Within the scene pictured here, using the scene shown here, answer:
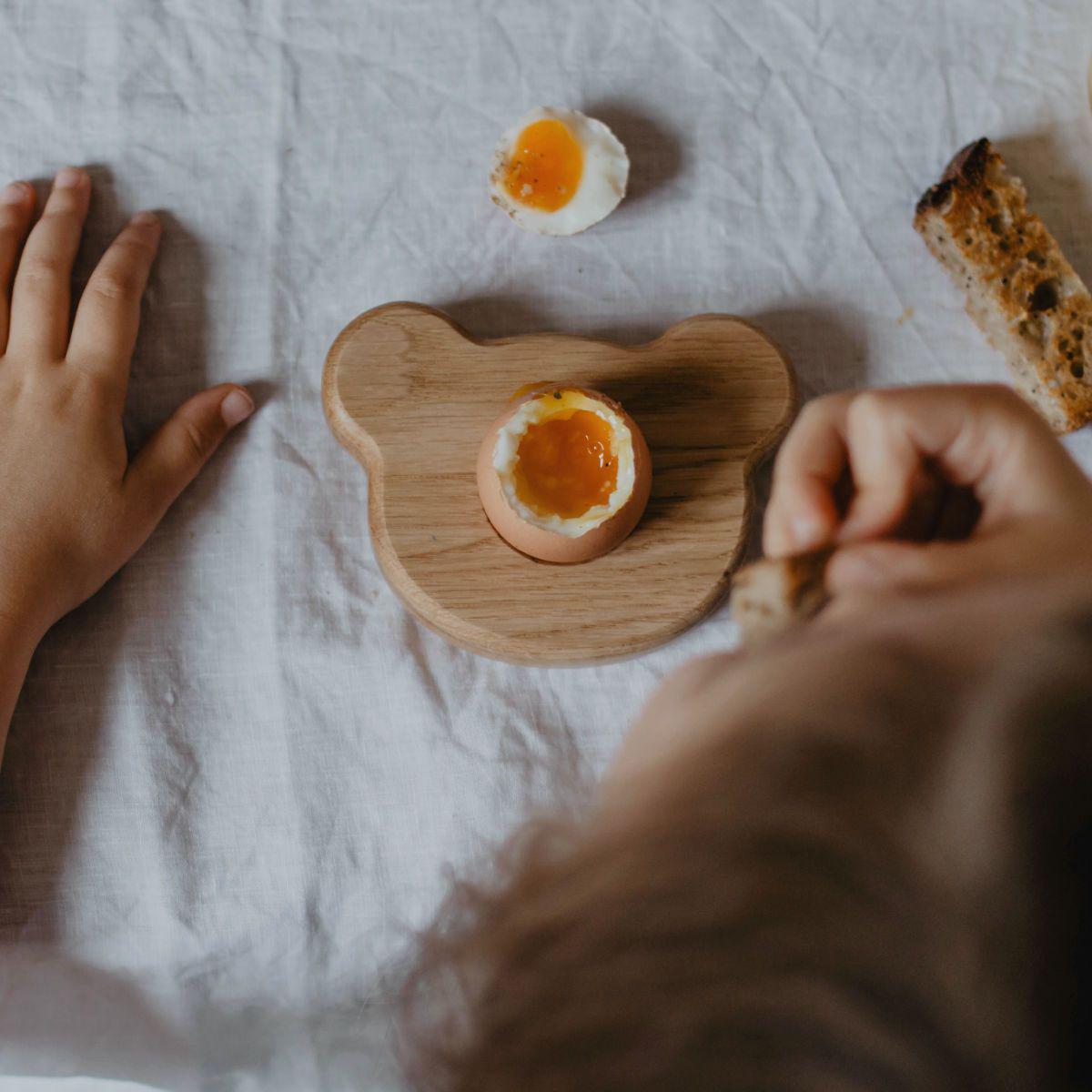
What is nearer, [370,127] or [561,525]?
[561,525]

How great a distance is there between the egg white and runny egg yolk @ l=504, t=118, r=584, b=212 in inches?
5.9

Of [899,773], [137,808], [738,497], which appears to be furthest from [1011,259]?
[137,808]

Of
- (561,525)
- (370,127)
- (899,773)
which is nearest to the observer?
(899,773)

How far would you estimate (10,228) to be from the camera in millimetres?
537

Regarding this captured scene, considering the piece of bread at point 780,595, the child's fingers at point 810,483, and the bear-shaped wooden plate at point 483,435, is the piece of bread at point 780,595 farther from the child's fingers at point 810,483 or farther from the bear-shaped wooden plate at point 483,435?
the bear-shaped wooden plate at point 483,435

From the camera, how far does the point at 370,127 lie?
54cm

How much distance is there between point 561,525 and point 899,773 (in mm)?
283

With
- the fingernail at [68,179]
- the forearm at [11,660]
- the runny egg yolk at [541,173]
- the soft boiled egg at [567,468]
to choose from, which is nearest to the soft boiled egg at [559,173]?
the runny egg yolk at [541,173]

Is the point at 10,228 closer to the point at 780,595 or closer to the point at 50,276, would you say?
the point at 50,276

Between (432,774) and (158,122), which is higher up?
(158,122)

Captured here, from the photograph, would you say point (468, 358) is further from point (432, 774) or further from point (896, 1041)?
point (896, 1041)

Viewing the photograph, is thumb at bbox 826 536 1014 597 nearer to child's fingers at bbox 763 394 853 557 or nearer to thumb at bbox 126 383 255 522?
child's fingers at bbox 763 394 853 557

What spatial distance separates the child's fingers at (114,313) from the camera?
52 cm

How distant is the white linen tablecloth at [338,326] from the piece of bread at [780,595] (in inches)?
11.0
